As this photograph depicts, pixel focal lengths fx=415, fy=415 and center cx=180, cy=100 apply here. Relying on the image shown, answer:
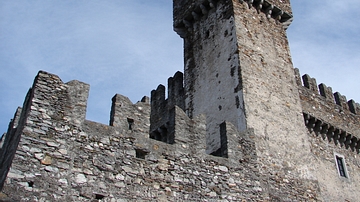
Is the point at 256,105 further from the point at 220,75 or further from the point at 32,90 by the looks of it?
the point at 32,90

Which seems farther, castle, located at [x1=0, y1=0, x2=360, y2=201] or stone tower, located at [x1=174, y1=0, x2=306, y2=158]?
stone tower, located at [x1=174, y1=0, x2=306, y2=158]

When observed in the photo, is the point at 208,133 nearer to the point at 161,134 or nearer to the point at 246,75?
the point at 246,75

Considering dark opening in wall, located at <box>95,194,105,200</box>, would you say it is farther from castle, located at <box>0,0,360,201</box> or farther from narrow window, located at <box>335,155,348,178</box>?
narrow window, located at <box>335,155,348,178</box>

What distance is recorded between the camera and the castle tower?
35.2 ft

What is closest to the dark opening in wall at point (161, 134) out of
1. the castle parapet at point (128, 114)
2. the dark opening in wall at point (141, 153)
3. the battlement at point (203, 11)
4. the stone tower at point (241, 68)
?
the stone tower at point (241, 68)

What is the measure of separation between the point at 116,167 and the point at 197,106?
5.78m

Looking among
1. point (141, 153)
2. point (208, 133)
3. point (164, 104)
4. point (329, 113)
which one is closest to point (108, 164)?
point (141, 153)

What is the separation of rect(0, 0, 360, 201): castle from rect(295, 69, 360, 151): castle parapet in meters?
0.05

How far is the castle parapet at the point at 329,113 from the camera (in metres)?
13.9

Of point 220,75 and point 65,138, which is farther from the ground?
point 220,75

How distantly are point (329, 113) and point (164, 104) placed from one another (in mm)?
6016

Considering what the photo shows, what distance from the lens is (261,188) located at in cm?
900

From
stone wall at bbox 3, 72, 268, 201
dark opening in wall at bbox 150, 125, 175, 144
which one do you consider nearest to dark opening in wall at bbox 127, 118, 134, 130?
stone wall at bbox 3, 72, 268, 201

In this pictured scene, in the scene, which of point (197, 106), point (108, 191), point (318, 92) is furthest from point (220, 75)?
point (108, 191)
